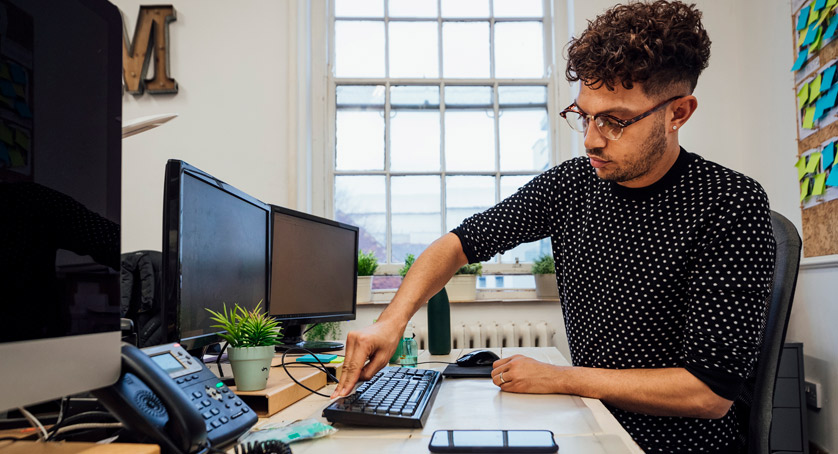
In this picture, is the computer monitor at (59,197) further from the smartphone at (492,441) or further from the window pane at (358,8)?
the window pane at (358,8)

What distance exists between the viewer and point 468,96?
3.15m

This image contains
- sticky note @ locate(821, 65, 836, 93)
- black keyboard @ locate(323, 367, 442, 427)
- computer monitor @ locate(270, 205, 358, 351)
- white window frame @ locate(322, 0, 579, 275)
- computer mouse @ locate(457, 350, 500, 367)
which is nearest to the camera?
black keyboard @ locate(323, 367, 442, 427)

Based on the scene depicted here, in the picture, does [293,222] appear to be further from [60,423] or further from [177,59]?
[177,59]

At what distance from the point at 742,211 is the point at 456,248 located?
22.8 inches

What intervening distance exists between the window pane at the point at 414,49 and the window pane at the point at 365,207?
0.62 metres

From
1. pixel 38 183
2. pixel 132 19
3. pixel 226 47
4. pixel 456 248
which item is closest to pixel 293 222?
pixel 456 248

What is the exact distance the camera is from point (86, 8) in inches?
19.8

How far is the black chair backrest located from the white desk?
1.12 feet

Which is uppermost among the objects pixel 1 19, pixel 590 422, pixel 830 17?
pixel 830 17

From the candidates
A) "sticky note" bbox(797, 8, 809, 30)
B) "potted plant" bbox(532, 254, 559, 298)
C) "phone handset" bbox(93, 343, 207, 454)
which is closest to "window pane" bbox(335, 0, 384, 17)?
"potted plant" bbox(532, 254, 559, 298)

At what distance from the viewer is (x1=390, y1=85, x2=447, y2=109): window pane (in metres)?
3.14

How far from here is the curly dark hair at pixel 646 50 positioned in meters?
1.06

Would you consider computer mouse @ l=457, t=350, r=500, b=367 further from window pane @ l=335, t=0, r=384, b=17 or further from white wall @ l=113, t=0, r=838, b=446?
window pane @ l=335, t=0, r=384, b=17

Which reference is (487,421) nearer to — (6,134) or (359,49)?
(6,134)
